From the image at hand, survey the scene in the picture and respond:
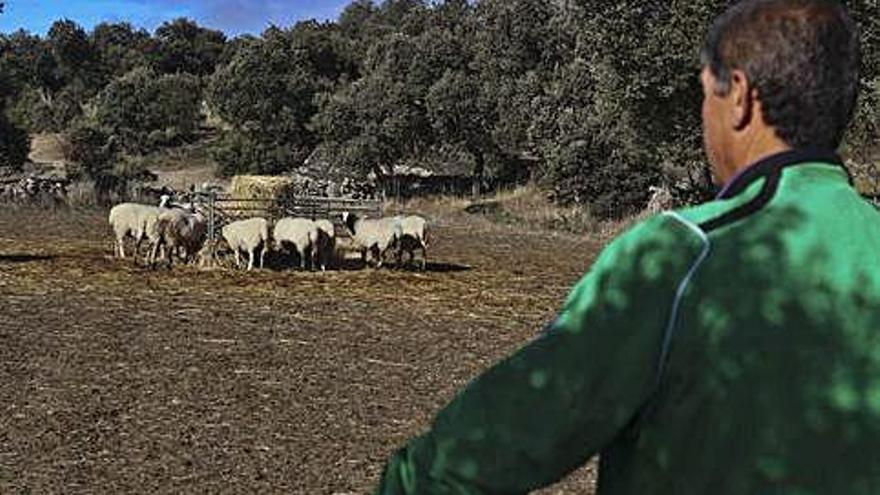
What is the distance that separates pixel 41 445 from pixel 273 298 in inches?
317

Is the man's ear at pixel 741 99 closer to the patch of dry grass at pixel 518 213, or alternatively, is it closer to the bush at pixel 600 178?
the patch of dry grass at pixel 518 213

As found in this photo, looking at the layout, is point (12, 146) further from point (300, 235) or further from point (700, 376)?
point (700, 376)

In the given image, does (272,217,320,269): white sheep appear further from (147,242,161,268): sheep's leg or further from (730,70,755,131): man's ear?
(730,70,755,131): man's ear

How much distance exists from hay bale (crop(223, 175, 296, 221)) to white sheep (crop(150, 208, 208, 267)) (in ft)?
12.2

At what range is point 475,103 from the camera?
1662 inches

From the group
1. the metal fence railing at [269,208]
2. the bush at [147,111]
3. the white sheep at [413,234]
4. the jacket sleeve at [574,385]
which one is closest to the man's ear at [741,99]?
the jacket sleeve at [574,385]

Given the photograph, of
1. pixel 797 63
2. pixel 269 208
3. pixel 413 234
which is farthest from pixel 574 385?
pixel 269 208

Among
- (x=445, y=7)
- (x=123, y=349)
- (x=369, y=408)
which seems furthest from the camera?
(x=445, y=7)

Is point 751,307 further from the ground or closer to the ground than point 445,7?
closer to the ground

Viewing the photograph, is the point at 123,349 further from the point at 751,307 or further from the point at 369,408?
the point at 751,307

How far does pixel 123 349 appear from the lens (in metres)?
10.6

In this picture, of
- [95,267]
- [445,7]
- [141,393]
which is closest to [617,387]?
[141,393]

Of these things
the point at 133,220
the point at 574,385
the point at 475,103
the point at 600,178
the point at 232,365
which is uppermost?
the point at 475,103

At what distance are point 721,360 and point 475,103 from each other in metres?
41.2
